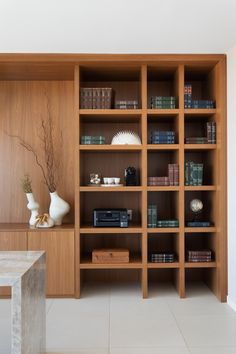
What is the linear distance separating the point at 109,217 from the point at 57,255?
0.68 m

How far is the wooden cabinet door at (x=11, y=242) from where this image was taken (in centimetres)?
400

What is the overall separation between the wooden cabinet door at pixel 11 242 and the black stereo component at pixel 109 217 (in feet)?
2.55

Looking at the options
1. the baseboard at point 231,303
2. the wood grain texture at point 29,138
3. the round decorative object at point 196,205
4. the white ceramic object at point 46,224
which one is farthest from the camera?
the wood grain texture at point 29,138

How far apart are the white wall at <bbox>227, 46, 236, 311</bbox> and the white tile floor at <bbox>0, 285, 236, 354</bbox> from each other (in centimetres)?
28

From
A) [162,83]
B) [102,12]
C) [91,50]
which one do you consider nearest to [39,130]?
[91,50]

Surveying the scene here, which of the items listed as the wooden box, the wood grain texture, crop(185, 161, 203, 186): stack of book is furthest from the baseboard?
the wood grain texture

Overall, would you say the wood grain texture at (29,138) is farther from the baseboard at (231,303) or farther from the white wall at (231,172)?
the baseboard at (231,303)

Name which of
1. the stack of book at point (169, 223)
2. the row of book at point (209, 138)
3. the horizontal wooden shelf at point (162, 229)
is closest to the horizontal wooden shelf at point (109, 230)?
the horizontal wooden shelf at point (162, 229)

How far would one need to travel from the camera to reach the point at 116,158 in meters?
4.64

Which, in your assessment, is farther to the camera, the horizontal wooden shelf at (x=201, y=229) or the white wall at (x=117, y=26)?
the horizontal wooden shelf at (x=201, y=229)

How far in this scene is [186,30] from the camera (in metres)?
3.29

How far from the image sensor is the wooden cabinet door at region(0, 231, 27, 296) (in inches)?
157

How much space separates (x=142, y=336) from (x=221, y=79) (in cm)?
262

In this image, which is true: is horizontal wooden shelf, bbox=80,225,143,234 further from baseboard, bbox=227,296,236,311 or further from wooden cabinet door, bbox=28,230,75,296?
baseboard, bbox=227,296,236,311
